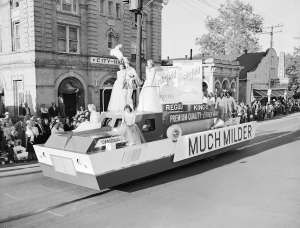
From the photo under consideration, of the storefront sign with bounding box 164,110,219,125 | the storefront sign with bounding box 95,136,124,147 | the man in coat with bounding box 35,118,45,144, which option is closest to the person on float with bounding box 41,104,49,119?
the man in coat with bounding box 35,118,45,144

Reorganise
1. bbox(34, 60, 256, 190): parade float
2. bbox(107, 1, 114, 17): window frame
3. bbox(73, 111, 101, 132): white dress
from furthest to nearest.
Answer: bbox(107, 1, 114, 17): window frame
bbox(73, 111, 101, 132): white dress
bbox(34, 60, 256, 190): parade float

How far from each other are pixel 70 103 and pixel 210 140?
45.6 feet

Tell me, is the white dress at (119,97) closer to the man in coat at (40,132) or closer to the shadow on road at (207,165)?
the shadow on road at (207,165)

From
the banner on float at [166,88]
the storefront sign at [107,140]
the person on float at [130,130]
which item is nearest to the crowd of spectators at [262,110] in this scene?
the banner on float at [166,88]

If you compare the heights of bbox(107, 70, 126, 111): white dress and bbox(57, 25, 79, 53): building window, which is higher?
bbox(57, 25, 79, 53): building window

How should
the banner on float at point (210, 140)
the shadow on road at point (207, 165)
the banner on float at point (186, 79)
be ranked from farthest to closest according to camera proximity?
the banner on float at point (186, 79), the banner on float at point (210, 140), the shadow on road at point (207, 165)

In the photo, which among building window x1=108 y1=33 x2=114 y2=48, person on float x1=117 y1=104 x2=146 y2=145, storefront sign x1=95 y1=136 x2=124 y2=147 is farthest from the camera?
building window x1=108 y1=33 x2=114 y2=48

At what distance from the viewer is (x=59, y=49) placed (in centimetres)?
2031

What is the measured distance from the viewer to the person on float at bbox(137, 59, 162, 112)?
8836 millimetres

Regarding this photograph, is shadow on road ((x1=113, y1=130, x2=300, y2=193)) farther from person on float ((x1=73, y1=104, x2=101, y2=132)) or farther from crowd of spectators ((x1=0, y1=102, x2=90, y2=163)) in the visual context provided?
crowd of spectators ((x1=0, y1=102, x2=90, y2=163))

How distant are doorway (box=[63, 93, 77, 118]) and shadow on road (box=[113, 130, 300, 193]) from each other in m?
12.7

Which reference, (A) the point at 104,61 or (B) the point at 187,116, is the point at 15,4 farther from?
(B) the point at 187,116

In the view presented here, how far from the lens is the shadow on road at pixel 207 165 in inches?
309

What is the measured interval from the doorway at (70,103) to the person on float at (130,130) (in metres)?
14.1
